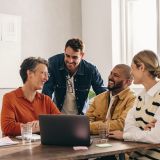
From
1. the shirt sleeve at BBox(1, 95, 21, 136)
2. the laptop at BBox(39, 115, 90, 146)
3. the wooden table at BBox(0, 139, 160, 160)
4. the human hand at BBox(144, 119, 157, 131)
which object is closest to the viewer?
the wooden table at BBox(0, 139, 160, 160)

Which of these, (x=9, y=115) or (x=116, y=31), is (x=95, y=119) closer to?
(x=9, y=115)

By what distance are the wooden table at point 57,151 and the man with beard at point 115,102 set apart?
43 centimetres

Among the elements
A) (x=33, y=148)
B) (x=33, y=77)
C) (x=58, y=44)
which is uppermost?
(x=58, y=44)

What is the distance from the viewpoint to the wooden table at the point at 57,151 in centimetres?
192

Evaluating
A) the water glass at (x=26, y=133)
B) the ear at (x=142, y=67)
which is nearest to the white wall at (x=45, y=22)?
the water glass at (x=26, y=133)

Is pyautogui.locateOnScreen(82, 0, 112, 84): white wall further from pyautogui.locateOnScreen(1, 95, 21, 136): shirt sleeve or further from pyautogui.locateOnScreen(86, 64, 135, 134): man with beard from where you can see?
pyautogui.locateOnScreen(1, 95, 21, 136): shirt sleeve

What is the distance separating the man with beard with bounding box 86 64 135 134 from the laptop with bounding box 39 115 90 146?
49cm

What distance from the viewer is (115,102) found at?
9.48 feet

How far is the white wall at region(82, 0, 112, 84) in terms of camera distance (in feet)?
14.7

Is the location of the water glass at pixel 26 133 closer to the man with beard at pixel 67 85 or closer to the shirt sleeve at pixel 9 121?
the shirt sleeve at pixel 9 121

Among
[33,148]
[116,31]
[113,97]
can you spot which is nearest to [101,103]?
[113,97]

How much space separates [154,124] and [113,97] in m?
0.66

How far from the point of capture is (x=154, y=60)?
7.97 feet

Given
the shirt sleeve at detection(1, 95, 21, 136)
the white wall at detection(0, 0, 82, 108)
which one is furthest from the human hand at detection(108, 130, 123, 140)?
the white wall at detection(0, 0, 82, 108)
